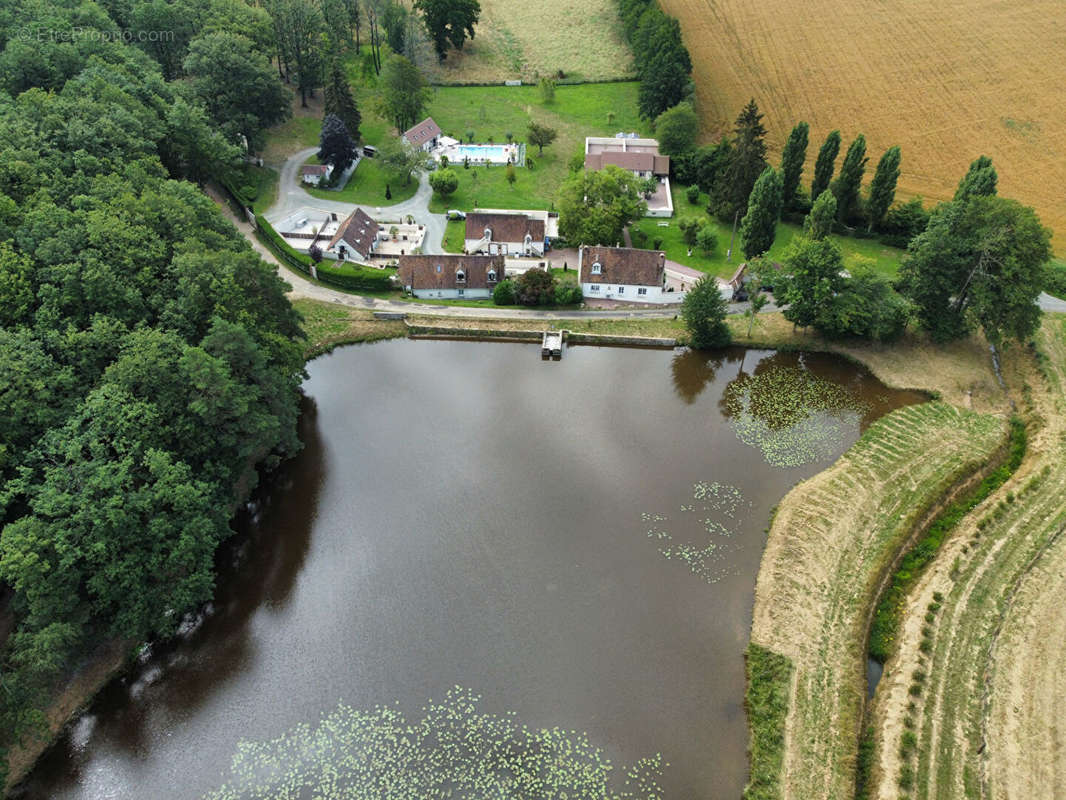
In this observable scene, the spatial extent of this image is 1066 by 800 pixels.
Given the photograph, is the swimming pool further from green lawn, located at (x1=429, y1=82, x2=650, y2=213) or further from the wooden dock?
the wooden dock

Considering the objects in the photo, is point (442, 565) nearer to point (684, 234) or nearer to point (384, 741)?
point (384, 741)

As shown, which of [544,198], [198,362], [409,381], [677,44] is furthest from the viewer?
[677,44]

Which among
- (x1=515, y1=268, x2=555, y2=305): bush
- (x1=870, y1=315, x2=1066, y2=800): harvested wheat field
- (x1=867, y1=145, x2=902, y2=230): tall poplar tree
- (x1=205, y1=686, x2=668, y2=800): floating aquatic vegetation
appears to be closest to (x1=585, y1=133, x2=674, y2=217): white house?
(x1=867, y1=145, x2=902, y2=230): tall poplar tree

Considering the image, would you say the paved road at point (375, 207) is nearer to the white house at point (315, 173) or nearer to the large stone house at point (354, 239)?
the white house at point (315, 173)

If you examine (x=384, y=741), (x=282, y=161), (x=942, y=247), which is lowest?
(x=282, y=161)

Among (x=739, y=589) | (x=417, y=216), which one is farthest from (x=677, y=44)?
(x=739, y=589)

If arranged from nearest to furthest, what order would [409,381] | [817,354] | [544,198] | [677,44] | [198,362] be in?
[198,362] < [409,381] < [817,354] < [544,198] < [677,44]

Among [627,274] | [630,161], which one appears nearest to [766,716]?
[627,274]
